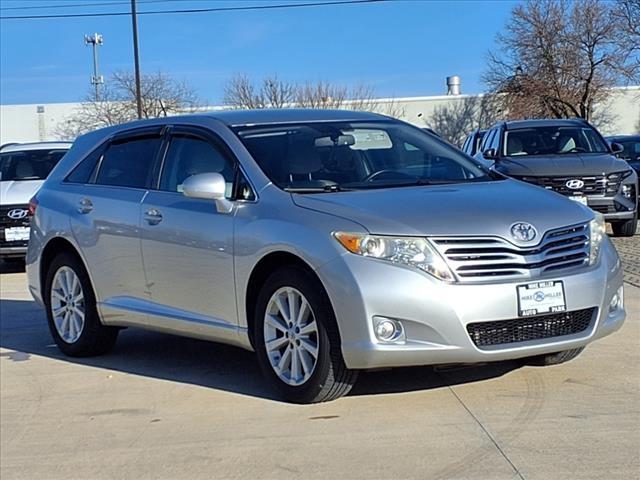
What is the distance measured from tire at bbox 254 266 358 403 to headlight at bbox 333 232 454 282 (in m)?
0.35

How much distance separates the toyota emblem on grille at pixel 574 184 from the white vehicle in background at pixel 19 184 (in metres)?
7.10

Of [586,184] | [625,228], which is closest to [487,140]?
[586,184]

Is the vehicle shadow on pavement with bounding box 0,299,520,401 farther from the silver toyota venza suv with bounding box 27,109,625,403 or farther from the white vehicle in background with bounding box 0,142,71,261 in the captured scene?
the white vehicle in background with bounding box 0,142,71,261

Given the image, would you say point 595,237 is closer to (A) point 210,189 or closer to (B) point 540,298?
(B) point 540,298

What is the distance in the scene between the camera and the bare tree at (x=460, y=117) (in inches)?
1892

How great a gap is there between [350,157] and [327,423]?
1.85m

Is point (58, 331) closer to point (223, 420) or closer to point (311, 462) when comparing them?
point (223, 420)

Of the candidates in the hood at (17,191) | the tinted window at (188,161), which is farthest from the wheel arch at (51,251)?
the hood at (17,191)

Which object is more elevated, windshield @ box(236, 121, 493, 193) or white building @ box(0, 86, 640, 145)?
white building @ box(0, 86, 640, 145)

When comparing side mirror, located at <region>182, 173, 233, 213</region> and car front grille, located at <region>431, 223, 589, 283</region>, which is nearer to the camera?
car front grille, located at <region>431, 223, 589, 283</region>

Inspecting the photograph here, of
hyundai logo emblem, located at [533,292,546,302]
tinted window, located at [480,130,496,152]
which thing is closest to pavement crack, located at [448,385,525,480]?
hyundai logo emblem, located at [533,292,546,302]

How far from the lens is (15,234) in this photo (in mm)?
12836

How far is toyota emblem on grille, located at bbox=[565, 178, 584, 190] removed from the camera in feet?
41.2

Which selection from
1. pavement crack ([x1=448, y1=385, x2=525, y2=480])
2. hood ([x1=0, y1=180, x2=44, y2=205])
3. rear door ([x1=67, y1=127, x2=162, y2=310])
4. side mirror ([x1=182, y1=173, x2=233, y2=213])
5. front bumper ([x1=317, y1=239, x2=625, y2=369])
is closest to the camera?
pavement crack ([x1=448, y1=385, x2=525, y2=480])
